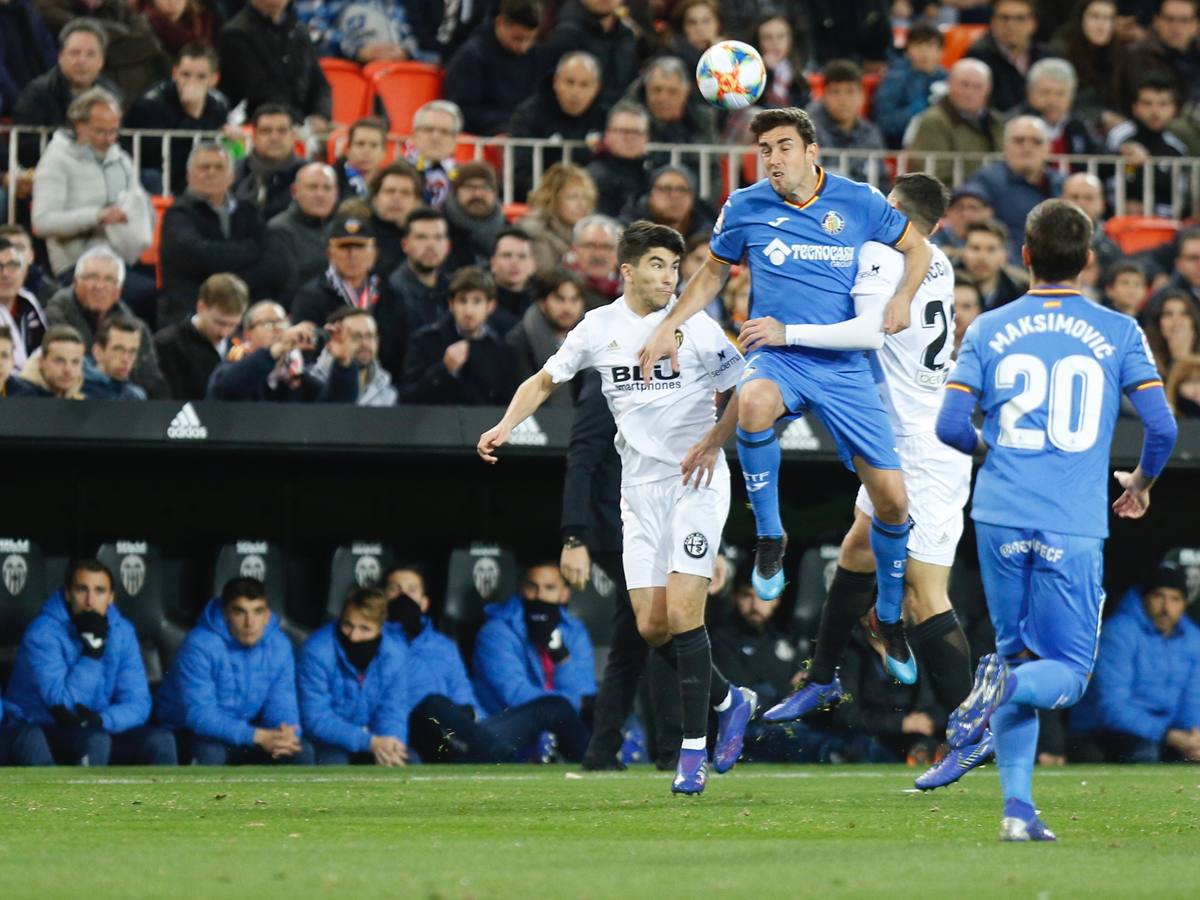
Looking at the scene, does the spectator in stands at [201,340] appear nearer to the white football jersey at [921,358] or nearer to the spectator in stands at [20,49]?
the spectator in stands at [20,49]

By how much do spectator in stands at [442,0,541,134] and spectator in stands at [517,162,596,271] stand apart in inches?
79.1

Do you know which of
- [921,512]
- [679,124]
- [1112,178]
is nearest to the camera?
[921,512]

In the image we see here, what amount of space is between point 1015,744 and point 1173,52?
13.2 meters

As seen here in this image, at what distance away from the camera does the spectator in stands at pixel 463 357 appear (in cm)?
1279

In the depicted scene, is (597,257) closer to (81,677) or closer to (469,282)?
(469,282)

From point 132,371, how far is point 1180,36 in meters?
10.3

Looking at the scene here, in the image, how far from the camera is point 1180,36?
1883 cm

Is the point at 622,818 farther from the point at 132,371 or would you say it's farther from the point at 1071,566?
the point at 132,371

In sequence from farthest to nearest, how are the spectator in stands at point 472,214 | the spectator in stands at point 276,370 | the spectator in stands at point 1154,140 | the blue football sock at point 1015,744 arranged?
the spectator in stands at point 1154,140
the spectator in stands at point 472,214
the spectator in stands at point 276,370
the blue football sock at point 1015,744

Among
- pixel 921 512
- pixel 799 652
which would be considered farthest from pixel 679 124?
pixel 921 512

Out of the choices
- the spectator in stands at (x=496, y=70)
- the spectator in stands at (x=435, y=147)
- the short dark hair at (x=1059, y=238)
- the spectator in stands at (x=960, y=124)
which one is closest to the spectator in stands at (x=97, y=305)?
the spectator in stands at (x=435, y=147)

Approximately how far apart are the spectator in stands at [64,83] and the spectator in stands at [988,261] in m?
5.51

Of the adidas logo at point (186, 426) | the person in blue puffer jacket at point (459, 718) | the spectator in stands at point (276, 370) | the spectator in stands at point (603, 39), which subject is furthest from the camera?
the spectator in stands at point (603, 39)

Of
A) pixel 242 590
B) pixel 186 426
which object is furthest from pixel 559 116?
pixel 242 590
